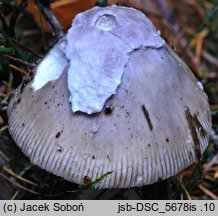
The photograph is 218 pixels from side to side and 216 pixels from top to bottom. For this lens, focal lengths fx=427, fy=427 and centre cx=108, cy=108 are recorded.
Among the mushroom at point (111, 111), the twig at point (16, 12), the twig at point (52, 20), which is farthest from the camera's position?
the twig at point (52, 20)

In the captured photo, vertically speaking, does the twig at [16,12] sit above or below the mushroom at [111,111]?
above

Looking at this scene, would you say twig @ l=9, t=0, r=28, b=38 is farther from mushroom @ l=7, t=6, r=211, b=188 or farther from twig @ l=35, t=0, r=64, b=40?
mushroom @ l=7, t=6, r=211, b=188

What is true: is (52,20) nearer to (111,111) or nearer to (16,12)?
(16,12)

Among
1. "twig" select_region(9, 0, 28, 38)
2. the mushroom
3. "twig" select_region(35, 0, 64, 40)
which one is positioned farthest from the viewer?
"twig" select_region(35, 0, 64, 40)

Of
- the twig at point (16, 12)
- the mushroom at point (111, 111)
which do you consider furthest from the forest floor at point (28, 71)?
the mushroom at point (111, 111)

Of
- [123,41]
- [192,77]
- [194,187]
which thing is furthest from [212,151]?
[123,41]

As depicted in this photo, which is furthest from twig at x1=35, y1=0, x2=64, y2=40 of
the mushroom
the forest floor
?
the mushroom

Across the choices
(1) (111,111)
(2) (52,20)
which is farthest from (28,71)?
(1) (111,111)

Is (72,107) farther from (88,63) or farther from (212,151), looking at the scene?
(212,151)

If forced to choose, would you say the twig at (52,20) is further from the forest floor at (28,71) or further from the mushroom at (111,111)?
the mushroom at (111,111)
